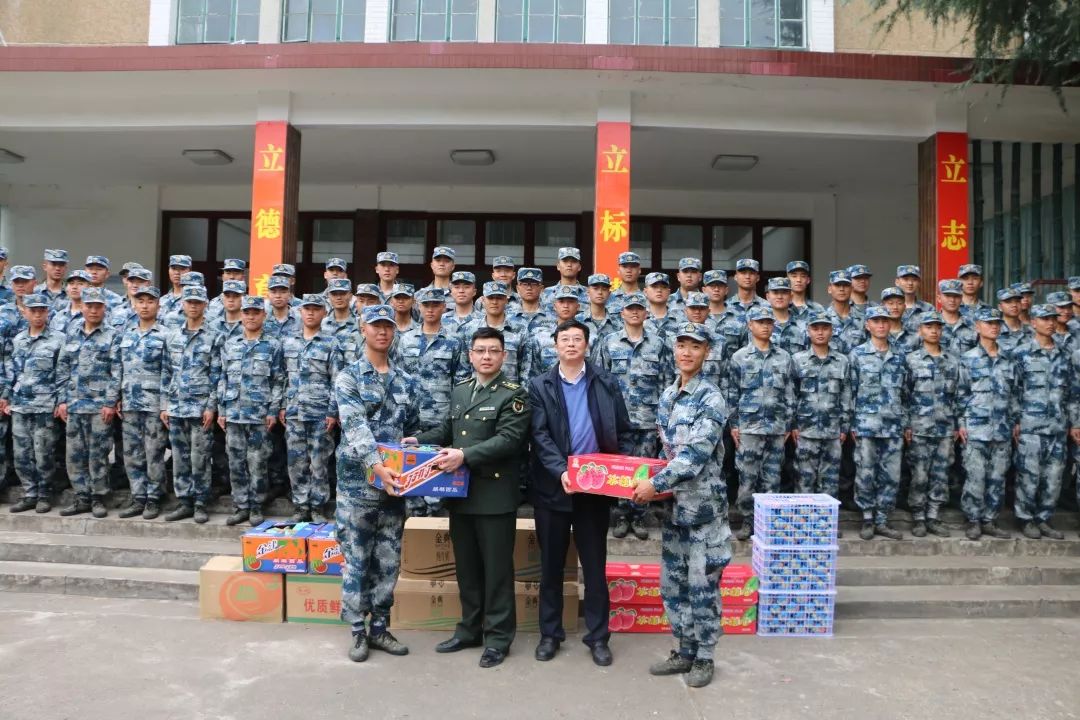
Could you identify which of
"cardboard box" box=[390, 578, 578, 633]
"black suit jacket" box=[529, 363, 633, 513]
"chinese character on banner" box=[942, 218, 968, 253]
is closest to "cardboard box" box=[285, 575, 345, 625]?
"cardboard box" box=[390, 578, 578, 633]

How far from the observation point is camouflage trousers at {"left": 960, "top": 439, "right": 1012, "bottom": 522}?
17.7 ft

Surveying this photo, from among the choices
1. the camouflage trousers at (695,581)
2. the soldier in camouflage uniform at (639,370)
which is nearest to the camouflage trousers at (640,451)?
the soldier in camouflage uniform at (639,370)

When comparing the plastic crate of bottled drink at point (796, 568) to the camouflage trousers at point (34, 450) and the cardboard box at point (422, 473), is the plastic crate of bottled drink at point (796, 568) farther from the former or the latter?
the camouflage trousers at point (34, 450)

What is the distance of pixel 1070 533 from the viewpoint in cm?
563

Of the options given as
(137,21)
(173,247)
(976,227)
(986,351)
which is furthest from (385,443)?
(173,247)

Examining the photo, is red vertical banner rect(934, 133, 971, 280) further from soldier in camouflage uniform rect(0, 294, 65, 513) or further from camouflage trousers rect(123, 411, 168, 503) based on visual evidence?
soldier in camouflage uniform rect(0, 294, 65, 513)

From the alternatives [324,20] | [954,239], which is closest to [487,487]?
[954,239]

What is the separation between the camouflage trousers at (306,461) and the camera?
531 centimetres

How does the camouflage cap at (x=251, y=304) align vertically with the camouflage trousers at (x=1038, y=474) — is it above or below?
above

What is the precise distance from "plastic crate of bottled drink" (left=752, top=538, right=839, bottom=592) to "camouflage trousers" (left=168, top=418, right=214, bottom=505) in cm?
389

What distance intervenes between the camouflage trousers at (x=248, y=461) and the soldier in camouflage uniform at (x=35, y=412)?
1.49 meters

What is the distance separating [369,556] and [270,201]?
4613 mm

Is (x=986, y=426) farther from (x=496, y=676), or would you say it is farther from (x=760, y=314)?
(x=496, y=676)

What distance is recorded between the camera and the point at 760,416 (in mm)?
5180
